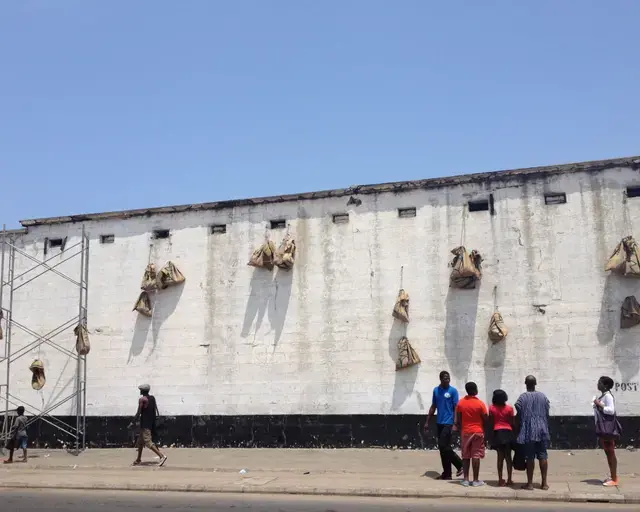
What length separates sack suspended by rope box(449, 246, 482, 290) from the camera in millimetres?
13992

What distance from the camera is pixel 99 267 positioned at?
16.9m

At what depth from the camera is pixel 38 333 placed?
55.7 feet

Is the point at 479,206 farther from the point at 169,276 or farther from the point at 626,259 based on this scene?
the point at 169,276

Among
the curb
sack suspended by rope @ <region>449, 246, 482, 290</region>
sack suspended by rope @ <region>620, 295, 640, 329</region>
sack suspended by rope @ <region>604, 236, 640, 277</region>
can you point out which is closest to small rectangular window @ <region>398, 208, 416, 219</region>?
sack suspended by rope @ <region>449, 246, 482, 290</region>

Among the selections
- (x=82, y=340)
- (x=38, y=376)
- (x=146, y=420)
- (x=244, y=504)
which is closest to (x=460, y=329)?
(x=244, y=504)

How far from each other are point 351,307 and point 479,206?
134 inches

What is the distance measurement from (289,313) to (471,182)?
4.76 meters

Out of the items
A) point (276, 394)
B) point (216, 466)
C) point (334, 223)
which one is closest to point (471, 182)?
point (334, 223)

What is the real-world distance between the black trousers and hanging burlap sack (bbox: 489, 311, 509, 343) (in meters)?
3.12

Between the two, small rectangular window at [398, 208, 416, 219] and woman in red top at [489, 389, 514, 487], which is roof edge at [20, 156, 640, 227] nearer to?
small rectangular window at [398, 208, 416, 219]

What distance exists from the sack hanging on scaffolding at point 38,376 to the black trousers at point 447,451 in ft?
33.0

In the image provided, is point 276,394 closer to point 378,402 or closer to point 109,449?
point 378,402

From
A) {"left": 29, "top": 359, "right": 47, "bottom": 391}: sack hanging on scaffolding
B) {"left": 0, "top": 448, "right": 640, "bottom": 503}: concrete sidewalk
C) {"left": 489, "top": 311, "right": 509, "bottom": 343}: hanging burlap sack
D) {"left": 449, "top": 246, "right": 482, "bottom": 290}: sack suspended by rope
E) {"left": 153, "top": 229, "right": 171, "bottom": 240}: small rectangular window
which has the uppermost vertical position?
{"left": 153, "top": 229, "right": 171, "bottom": 240}: small rectangular window

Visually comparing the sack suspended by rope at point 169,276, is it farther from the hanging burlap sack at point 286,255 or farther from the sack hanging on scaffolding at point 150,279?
the hanging burlap sack at point 286,255
